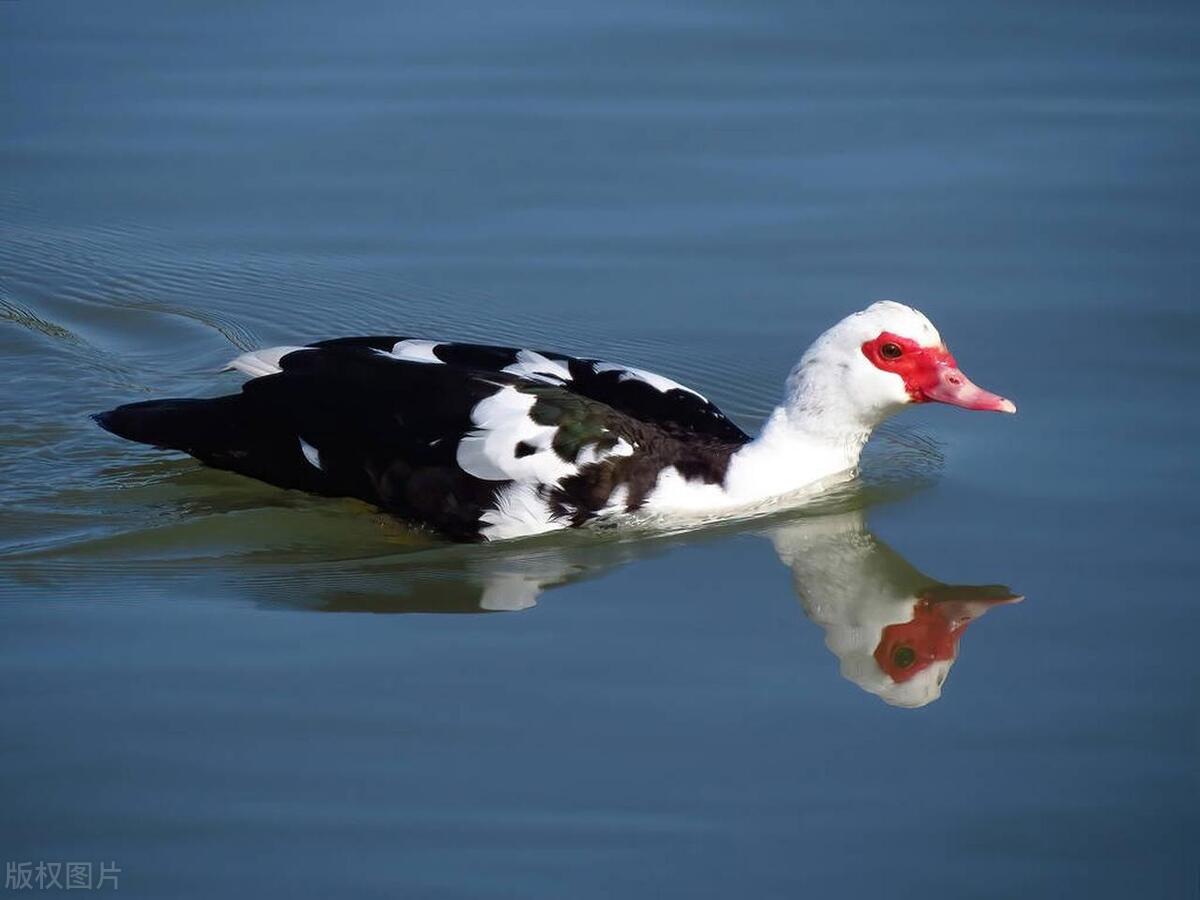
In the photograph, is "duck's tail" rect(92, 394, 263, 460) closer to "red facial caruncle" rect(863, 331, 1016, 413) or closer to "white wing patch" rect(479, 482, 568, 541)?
"white wing patch" rect(479, 482, 568, 541)

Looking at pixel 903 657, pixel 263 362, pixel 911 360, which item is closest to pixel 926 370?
pixel 911 360

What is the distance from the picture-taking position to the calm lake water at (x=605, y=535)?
5145mm

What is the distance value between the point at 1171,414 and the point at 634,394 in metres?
2.26

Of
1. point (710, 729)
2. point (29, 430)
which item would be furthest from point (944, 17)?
point (710, 729)

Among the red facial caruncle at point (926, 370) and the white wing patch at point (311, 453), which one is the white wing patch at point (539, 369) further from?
the red facial caruncle at point (926, 370)

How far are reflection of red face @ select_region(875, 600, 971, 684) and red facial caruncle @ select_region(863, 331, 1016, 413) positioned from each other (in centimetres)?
90

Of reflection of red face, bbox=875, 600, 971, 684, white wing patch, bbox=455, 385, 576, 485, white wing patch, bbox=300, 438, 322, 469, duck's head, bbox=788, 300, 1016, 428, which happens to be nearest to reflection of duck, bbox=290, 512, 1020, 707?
reflection of red face, bbox=875, 600, 971, 684

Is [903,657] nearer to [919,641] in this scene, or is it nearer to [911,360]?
[919,641]

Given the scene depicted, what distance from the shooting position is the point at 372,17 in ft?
40.4

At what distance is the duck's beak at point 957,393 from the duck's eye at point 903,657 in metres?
1.22

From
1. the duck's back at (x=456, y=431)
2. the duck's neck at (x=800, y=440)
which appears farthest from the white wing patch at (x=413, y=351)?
the duck's neck at (x=800, y=440)

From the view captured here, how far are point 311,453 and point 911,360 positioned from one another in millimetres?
2299

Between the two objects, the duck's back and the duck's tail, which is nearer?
the duck's back

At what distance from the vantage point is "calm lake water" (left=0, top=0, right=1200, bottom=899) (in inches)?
203
